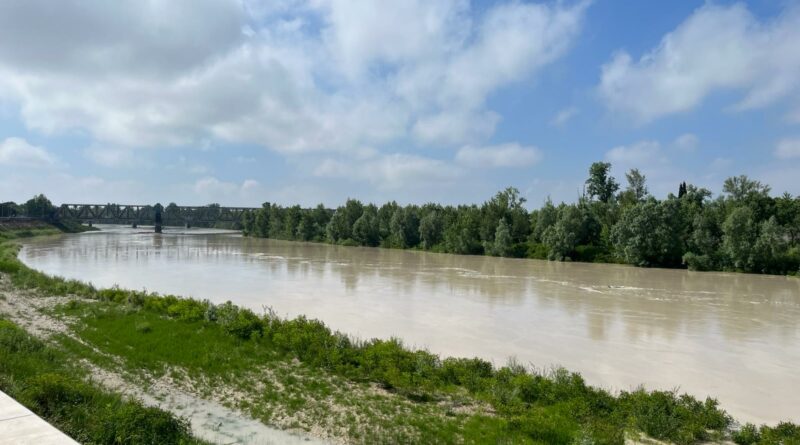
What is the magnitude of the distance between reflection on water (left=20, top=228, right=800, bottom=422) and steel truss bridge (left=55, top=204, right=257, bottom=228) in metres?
108

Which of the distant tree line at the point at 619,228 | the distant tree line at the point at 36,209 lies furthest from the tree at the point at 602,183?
the distant tree line at the point at 36,209

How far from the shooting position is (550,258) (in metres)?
65.6

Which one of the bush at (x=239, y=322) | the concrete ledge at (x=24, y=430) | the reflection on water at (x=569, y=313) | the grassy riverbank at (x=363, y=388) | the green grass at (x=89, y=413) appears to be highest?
the concrete ledge at (x=24, y=430)

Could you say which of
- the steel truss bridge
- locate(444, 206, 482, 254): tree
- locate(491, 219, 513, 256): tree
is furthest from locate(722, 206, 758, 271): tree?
the steel truss bridge

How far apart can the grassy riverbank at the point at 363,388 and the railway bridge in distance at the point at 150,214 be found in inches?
5283

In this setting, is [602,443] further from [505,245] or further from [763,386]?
[505,245]

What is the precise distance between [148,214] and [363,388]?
16466 centimetres

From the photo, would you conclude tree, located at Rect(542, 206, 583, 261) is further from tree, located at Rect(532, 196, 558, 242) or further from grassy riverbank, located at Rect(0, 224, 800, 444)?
grassy riverbank, located at Rect(0, 224, 800, 444)

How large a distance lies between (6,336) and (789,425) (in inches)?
674

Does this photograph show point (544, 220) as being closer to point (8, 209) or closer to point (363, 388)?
point (363, 388)

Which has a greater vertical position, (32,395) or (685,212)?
(685,212)

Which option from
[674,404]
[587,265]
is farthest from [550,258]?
[674,404]

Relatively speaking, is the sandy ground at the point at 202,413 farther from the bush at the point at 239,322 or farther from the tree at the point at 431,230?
the tree at the point at 431,230

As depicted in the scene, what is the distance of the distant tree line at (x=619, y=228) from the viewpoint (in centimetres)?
5328
